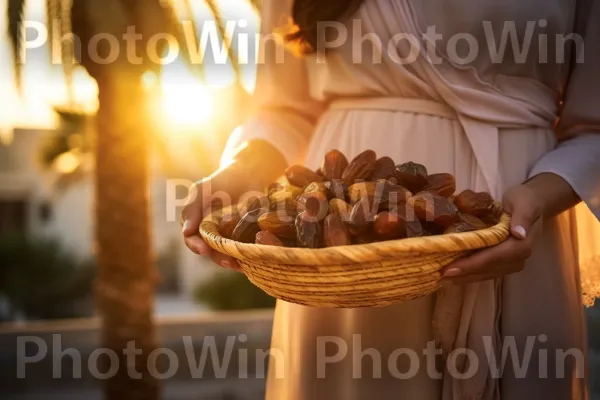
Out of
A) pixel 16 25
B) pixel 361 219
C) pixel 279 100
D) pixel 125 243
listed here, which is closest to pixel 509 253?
pixel 361 219

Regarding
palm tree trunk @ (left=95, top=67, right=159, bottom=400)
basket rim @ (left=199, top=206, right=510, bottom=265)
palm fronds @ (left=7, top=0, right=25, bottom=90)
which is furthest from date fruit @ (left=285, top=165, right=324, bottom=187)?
palm tree trunk @ (left=95, top=67, right=159, bottom=400)

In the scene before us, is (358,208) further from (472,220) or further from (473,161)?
(473,161)

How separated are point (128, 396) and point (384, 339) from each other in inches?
151

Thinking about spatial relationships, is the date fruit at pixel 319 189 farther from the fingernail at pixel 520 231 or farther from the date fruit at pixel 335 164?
the fingernail at pixel 520 231

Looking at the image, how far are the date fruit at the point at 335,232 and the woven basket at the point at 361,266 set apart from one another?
0.23 feet

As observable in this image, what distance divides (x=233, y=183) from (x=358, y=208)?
1.47 feet

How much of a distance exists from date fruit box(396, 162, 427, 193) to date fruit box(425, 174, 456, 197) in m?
0.01

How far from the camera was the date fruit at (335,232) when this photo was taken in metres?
1.17

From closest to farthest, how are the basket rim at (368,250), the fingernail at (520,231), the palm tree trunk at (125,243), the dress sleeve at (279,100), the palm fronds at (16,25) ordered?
the basket rim at (368,250) < the fingernail at (520,231) < the dress sleeve at (279,100) < the palm fronds at (16,25) < the palm tree trunk at (125,243)

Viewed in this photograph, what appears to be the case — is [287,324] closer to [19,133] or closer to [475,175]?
[475,175]

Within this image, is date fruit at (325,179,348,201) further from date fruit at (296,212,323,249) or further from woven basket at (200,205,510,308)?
woven basket at (200,205,510,308)

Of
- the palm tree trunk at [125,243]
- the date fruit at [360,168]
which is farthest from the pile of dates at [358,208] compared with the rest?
the palm tree trunk at [125,243]

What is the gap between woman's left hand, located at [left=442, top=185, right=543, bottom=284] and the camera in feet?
3.85

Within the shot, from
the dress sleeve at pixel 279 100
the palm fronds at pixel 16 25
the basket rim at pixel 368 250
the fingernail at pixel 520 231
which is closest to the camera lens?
the basket rim at pixel 368 250
